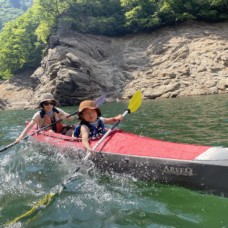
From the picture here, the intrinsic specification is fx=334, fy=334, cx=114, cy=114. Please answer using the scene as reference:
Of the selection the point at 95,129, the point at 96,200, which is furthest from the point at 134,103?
the point at 96,200

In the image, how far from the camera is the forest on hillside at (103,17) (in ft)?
112

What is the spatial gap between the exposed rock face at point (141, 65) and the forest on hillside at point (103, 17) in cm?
115

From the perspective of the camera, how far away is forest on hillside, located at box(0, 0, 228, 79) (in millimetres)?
34125

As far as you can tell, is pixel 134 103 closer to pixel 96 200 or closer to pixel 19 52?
pixel 96 200

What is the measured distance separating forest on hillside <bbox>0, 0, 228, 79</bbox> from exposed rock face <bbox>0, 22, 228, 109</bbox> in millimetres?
1154

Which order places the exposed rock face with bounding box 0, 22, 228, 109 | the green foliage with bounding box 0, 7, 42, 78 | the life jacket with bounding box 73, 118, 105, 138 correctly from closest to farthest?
the life jacket with bounding box 73, 118, 105, 138, the exposed rock face with bounding box 0, 22, 228, 109, the green foliage with bounding box 0, 7, 42, 78

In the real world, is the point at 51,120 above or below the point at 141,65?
above

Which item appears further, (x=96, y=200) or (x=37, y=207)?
(x=96, y=200)

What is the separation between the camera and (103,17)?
125 ft

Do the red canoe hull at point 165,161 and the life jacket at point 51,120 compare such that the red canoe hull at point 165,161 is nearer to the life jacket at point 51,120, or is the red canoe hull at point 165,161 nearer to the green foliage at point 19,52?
the life jacket at point 51,120

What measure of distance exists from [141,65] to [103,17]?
31.1 ft

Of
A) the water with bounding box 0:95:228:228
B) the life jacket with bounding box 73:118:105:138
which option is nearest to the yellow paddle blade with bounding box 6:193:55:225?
the water with bounding box 0:95:228:228

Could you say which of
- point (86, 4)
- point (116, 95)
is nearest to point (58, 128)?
point (116, 95)

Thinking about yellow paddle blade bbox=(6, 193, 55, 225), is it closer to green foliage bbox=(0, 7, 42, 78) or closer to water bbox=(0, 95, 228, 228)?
water bbox=(0, 95, 228, 228)
